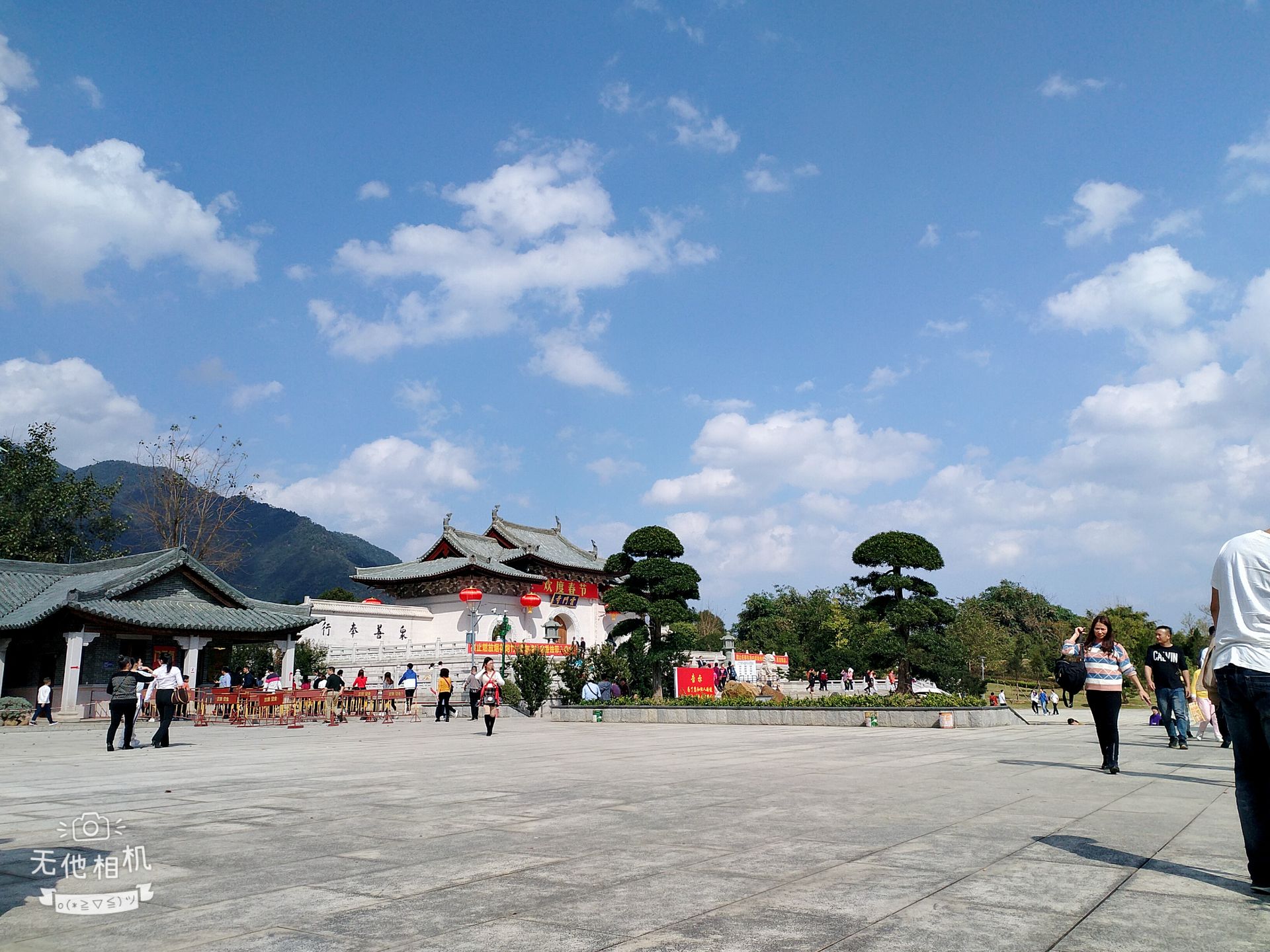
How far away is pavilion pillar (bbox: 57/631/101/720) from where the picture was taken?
2327cm

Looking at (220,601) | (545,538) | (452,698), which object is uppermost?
(545,538)

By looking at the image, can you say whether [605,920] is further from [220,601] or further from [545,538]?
[545,538]

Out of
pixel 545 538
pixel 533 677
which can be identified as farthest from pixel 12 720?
pixel 545 538

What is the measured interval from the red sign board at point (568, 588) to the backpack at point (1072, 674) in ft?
132

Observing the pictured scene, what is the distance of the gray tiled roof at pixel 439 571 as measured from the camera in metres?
43.4

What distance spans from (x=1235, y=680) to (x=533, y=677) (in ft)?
77.8

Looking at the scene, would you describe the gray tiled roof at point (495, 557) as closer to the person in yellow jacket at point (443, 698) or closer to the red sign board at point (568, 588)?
the red sign board at point (568, 588)

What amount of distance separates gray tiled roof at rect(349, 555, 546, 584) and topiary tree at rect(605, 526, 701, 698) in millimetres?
11468

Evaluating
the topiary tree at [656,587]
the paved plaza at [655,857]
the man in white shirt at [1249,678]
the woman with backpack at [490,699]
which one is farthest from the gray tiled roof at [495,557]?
the man in white shirt at [1249,678]

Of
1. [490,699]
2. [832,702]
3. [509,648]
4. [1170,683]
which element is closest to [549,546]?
[509,648]

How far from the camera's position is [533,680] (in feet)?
84.9

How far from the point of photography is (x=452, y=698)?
105 feet

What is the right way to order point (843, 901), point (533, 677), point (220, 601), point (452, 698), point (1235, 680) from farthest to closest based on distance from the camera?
point (452, 698)
point (220, 601)
point (533, 677)
point (1235, 680)
point (843, 901)

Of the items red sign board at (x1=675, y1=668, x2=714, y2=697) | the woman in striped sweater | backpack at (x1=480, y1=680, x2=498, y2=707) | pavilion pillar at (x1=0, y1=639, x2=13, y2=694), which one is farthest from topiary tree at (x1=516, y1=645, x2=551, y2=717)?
the woman in striped sweater
